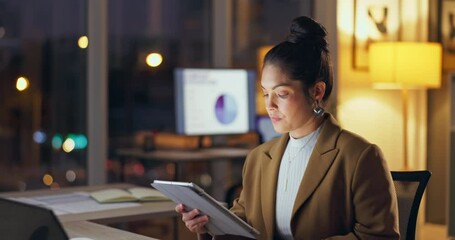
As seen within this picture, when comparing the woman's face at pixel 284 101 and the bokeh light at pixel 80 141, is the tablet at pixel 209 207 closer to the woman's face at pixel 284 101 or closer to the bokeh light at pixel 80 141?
the woman's face at pixel 284 101

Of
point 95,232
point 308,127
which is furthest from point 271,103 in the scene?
point 95,232

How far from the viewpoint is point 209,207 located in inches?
77.6

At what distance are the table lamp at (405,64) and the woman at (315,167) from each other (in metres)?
3.62

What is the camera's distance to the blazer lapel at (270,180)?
216 cm

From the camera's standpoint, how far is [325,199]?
2.05 meters

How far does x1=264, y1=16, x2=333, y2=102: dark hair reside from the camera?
2.07m

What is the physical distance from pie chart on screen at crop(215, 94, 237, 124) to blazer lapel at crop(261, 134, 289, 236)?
252 cm

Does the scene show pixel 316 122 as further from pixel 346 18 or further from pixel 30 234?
pixel 346 18

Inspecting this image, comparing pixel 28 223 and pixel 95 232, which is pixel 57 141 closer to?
pixel 95 232

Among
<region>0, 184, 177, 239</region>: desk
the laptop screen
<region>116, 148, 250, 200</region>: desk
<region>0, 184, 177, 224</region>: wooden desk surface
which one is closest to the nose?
<region>0, 184, 177, 239</region>: desk

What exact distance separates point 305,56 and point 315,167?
0.95 ft

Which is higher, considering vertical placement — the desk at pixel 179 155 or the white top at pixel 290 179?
the white top at pixel 290 179

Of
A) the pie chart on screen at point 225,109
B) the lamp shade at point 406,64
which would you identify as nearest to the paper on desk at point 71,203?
the pie chart on screen at point 225,109

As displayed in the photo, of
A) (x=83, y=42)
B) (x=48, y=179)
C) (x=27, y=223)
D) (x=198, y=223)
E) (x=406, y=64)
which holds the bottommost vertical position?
(x=48, y=179)
